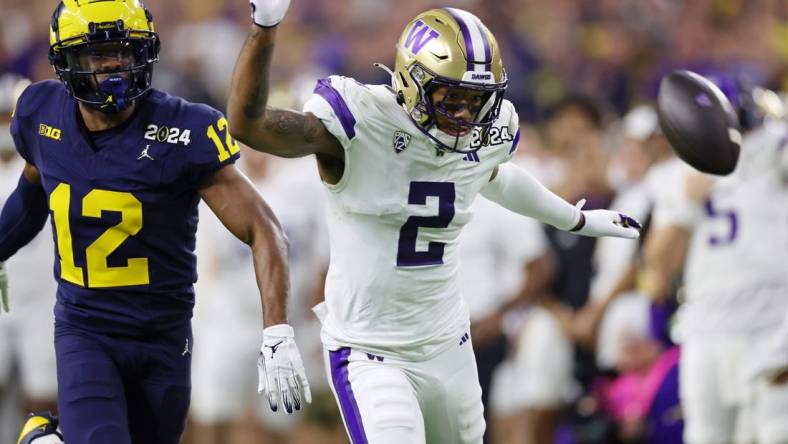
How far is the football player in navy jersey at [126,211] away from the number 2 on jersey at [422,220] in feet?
1.20

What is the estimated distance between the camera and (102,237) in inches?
178

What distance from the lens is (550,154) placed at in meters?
Answer: 10.1

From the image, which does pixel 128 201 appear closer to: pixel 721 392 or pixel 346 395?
pixel 346 395

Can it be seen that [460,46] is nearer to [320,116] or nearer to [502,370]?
[320,116]

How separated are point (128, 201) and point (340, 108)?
27.1 inches

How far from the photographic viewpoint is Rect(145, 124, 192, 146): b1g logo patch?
178 inches

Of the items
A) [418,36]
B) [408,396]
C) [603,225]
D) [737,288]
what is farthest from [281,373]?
[737,288]

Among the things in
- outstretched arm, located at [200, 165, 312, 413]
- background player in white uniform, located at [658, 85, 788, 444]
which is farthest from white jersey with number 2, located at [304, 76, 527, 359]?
background player in white uniform, located at [658, 85, 788, 444]

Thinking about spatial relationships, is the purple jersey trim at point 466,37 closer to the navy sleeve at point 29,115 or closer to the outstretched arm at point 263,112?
the outstretched arm at point 263,112

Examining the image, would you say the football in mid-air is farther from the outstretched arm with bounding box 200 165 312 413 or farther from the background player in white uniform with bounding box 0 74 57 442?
the background player in white uniform with bounding box 0 74 57 442

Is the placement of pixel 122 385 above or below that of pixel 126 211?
below

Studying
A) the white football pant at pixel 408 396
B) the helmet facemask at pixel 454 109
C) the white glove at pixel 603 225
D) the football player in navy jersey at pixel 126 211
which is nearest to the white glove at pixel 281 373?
the football player in navy jersey at pixel 126 211

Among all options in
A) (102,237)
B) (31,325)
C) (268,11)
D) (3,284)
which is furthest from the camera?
(31,325)

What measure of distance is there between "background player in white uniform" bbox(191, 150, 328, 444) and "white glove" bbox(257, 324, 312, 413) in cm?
422
